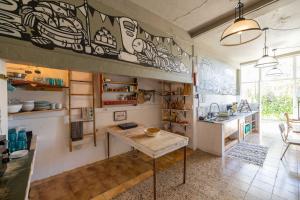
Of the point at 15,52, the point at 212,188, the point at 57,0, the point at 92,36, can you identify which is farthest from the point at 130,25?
the point at 212,188

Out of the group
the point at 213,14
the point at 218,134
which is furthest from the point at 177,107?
the point at 213,14

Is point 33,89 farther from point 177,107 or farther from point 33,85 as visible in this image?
point 177,107

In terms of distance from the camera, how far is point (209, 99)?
409 cm

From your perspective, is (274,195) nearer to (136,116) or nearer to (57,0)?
(136,116)

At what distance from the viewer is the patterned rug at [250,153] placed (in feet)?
9.36

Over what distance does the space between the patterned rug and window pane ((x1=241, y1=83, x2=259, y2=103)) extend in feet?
9.07

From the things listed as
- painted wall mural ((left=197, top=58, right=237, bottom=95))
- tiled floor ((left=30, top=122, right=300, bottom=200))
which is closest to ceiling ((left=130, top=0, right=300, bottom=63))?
painted wall mural ((left=197, top=58, right=237, bottom=95))

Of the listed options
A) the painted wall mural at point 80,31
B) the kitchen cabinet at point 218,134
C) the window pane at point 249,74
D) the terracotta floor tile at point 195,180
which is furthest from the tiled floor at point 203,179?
the window pane at point 249,74

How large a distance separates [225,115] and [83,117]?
375 centimetres

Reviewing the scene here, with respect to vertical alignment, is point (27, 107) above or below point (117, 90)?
below

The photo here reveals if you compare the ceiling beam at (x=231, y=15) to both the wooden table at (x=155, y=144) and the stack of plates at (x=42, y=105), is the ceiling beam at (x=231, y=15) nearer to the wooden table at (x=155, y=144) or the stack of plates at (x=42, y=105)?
the wooden table at (x=155, y=144)

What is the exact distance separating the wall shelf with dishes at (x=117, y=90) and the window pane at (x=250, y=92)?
17.0 ft

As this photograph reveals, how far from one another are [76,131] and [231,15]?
364cm

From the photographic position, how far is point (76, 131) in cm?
255
